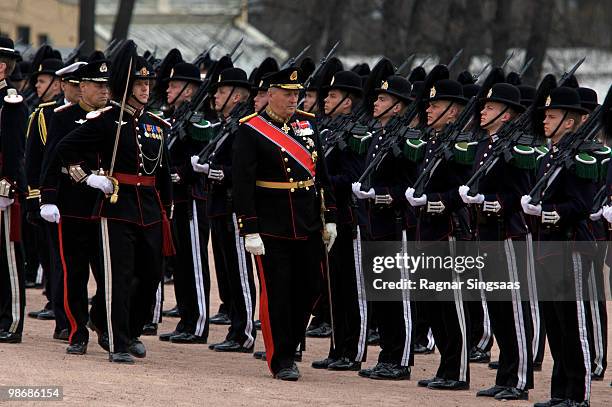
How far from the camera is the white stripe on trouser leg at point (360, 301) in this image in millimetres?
11070

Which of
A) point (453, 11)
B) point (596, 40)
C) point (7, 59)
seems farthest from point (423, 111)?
point (596, 40)

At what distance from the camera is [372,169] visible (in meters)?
10.8

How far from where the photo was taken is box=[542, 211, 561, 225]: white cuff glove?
30.4 feet

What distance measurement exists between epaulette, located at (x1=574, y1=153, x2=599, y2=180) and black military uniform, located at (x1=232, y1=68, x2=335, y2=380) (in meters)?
1.85

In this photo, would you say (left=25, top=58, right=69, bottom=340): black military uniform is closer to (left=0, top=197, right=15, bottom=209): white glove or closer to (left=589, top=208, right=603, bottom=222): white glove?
(left=0, top=197, right=15, bottom=209): white glove

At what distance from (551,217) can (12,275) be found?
4.13 metres

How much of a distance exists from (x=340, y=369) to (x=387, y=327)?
0.50m

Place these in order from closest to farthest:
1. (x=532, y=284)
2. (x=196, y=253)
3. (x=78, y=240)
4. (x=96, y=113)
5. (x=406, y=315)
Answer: (x=532, y=284) < (x=96, y=113) < (x=406, y=315) < (x=78, y=240) < (x=196, y=253)

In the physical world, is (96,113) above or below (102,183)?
above

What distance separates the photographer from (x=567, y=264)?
9.34 meters

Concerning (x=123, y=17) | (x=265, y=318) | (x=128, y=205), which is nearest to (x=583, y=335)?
(x=265, y=318)

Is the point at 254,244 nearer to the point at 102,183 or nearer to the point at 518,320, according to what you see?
the point at 102,183

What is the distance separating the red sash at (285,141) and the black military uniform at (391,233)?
2.06 feet

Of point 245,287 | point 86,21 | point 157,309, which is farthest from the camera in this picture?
point 86,21
